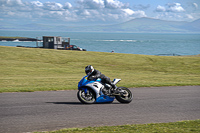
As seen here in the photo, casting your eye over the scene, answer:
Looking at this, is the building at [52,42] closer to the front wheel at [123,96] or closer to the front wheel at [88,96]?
the front wheel at [123,96]

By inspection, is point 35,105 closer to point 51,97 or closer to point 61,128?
point 51,97

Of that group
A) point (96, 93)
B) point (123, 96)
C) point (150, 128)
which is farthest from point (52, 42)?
point (150, 128)

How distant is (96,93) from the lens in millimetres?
12258

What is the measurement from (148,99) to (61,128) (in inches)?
253

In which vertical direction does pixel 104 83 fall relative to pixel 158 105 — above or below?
above

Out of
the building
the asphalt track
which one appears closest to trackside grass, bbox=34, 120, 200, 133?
the asphalt track

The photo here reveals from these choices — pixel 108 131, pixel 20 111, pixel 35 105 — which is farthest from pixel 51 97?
pixel 108 131

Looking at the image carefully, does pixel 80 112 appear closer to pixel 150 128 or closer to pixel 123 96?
pixel 123 96

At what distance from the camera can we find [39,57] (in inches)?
1796

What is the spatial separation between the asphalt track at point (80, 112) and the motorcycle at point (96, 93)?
307 millimetres

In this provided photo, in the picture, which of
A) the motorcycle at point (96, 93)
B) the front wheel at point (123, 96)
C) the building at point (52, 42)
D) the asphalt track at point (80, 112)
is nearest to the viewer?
the asphalt track at point (80, 112)

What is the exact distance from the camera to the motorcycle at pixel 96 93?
12.2 m

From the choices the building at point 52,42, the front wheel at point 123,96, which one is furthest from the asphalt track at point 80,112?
the building at point 52,42

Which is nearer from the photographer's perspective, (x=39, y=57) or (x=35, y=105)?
(x=35, y=105)
